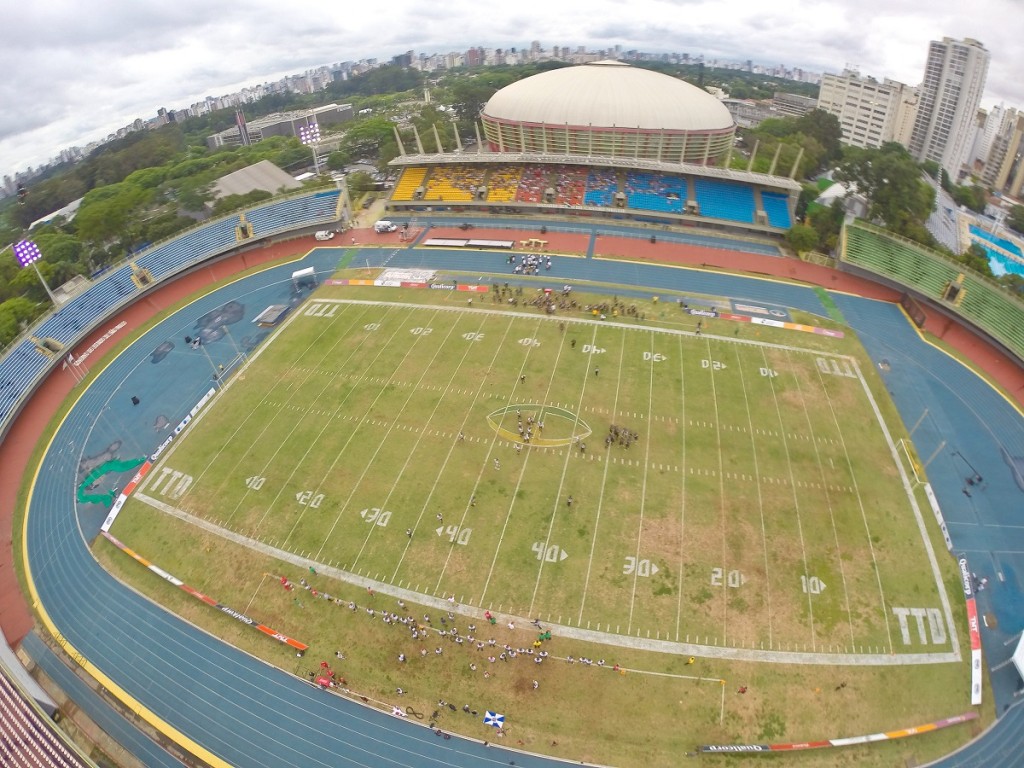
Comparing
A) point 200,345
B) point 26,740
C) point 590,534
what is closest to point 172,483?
point 26,740

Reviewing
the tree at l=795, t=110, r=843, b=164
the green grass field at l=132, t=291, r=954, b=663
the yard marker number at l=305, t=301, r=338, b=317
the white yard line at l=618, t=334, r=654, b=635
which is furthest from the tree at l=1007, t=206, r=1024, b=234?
the yard marker number at l=305, t=301, r=338, b=317

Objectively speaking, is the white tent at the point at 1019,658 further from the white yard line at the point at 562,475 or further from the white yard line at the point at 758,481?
the white yard line at the point at 562,475

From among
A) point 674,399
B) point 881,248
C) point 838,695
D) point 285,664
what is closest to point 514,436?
point 674,399

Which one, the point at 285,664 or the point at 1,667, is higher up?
the point at 1,667

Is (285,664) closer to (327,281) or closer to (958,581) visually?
(958,581)

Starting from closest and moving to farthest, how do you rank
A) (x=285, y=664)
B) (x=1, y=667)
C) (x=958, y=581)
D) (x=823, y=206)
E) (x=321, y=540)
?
(x=1, y=667) → (x=285, y=664) → (x=958, y=581) → (x=321, y=540) → (x=823, y=206)

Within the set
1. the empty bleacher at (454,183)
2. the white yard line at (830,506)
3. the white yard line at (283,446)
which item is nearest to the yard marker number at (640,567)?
the white yard line at (830,506)
